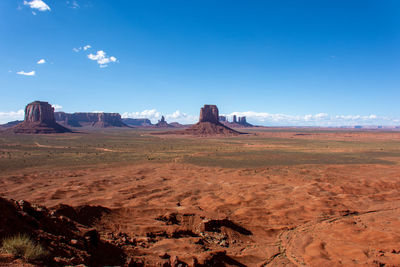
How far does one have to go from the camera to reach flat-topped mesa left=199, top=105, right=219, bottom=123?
460 ft

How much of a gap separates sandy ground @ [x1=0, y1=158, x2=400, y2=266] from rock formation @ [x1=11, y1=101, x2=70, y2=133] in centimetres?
10517

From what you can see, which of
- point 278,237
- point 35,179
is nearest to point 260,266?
point 278,237

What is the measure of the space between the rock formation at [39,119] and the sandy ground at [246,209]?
4141 inches

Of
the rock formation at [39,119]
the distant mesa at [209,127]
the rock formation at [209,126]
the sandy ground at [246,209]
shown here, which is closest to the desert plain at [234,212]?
the sandy ground at [246,209]

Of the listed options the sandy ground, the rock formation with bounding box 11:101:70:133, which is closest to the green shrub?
the sandy ground

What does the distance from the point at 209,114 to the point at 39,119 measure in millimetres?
89553

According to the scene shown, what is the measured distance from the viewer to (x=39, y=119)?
119125mm

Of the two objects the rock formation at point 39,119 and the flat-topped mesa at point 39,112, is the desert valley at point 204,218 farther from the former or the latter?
the flat-topped mesa at point 39,112

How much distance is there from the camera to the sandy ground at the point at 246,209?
855cm

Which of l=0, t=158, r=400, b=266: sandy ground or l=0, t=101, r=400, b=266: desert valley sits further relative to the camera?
l=0, t=158, r=400, b=266: sandy ground

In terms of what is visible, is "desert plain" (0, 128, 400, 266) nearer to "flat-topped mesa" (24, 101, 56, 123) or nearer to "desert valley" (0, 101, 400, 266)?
"desert valley" (0, 101, 400, 266)

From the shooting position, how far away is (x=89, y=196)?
15.7 m

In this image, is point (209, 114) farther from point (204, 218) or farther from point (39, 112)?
point (204, 218)

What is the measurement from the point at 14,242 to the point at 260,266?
688 cm
